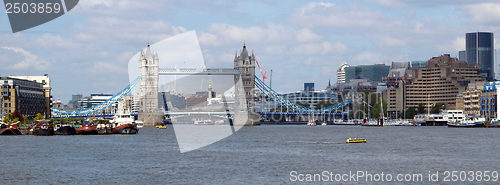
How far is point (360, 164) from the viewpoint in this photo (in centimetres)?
4906

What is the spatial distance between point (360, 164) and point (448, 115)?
12605 cm

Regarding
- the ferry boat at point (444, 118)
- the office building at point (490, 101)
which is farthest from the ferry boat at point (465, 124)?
the ferry boat at point (444, 118)

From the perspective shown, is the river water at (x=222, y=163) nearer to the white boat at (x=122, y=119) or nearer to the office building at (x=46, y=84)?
the white boat at (x=122, y=119)

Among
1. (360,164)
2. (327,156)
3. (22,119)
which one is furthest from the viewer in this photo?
(22,119)

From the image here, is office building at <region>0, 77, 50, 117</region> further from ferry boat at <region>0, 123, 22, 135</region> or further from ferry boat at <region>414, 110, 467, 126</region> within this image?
ferry boat at <region>414, 110, 467, 126</region>

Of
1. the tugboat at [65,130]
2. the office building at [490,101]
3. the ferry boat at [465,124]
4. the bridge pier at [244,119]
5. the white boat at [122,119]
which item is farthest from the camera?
the bridge pier at [244,119]

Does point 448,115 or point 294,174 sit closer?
point 294,174

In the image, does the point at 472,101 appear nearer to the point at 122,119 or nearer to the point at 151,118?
the point at 151,118

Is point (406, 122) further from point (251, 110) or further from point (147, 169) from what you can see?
point (147, 169)

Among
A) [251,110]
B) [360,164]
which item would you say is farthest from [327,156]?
[251,110]
